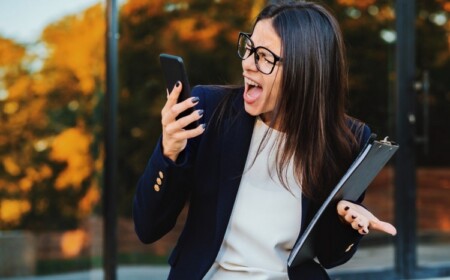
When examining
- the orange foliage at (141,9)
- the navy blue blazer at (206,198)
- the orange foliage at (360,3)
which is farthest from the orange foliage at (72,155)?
the navy blue blazer at (206,198)

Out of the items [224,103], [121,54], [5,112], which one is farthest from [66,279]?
[224,103]

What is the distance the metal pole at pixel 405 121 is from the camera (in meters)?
5.41

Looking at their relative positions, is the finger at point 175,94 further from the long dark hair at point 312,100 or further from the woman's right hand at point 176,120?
the long dark hair at point 312,100

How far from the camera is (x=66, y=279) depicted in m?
5.57

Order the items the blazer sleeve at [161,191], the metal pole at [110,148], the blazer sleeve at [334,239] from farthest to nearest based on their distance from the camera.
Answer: the metal pole at [110,148], the blazer sleeve at [334,239], the blazer sleeve at [161,191]

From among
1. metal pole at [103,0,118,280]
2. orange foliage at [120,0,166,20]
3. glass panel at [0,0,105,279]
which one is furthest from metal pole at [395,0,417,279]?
glass panel at [0,0,105,279]

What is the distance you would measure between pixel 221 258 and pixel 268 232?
13 cm

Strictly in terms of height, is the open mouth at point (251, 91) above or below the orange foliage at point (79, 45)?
above

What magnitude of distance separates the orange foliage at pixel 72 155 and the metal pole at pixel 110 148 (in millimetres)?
250

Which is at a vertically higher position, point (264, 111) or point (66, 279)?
point (264, 111)

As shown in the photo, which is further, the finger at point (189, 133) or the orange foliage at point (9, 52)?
the orange foliage at point (9, 52)

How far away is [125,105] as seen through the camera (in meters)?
5.49

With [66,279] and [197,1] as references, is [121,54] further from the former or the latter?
[66,279]

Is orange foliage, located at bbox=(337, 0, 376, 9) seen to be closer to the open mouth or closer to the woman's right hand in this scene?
the open mouth
